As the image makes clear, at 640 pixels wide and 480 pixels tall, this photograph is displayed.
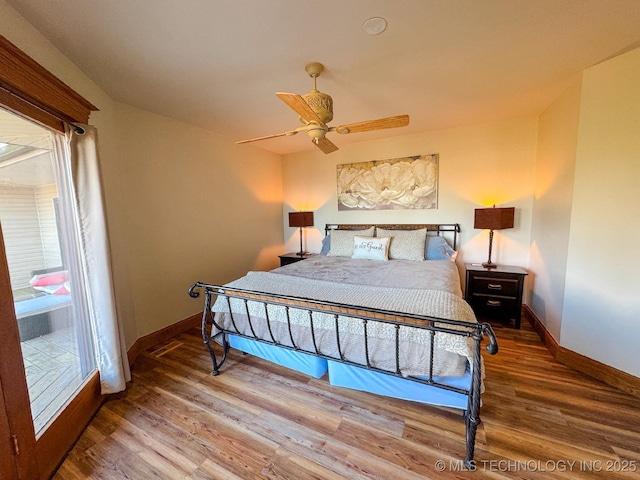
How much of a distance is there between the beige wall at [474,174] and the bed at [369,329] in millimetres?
1217

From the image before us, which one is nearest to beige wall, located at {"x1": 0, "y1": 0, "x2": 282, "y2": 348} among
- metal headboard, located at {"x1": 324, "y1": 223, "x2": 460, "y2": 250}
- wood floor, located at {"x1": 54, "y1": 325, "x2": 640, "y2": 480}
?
wood floor, located at {"x1": 54, "y1": 325, "x2": 640, "y2": 480}

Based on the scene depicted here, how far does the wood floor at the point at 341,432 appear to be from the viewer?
4.52 ft

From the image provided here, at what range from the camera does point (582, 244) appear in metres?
2.12

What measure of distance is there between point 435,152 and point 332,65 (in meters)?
2.27

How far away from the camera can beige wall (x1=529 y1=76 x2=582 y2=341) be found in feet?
7.40

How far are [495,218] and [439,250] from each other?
2.36 ft

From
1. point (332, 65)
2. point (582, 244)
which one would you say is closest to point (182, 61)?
point (332, 65)

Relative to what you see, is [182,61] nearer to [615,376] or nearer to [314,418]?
[314,418]

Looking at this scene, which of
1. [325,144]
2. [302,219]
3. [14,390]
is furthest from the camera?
[302,219]

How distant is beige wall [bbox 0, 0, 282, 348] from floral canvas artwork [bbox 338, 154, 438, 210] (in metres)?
1.55

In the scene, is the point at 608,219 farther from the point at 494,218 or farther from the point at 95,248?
the point at 95,248

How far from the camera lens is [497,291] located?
2.99 metres

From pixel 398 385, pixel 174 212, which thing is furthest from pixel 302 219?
pixel 398 385

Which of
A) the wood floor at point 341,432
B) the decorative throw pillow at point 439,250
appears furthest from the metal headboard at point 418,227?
the wood floor at point 341,432
